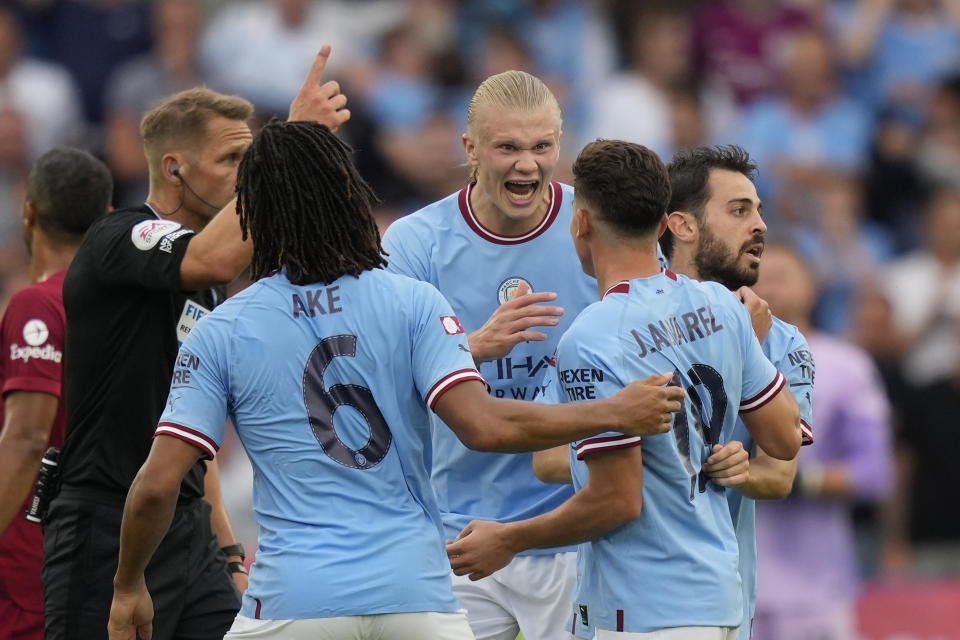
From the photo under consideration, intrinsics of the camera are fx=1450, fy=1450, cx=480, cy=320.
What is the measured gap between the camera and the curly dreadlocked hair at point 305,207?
451cm

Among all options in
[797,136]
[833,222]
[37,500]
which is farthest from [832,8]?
[37,500]

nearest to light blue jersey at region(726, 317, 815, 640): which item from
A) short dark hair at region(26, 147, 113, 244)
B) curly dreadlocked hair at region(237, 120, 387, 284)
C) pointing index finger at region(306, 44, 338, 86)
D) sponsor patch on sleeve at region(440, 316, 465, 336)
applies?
sponsor patch on sleeve at region(440, 316, 465, 336)

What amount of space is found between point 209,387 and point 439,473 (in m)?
1.84

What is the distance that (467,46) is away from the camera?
44.8 feet

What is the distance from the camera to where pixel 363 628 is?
425cm

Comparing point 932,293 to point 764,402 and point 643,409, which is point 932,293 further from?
point 643,409

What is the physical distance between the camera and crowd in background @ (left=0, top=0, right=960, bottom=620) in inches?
472

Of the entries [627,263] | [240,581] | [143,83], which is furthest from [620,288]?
[143,83]

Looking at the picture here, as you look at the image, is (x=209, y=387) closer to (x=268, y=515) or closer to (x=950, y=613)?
(x=268, y=515)

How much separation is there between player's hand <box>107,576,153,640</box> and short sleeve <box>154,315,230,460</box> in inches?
25.8

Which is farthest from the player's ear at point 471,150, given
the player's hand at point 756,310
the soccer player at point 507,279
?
the player's hand at point 756,310

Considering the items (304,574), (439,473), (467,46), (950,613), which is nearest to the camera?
(304,574)

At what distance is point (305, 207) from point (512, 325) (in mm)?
983

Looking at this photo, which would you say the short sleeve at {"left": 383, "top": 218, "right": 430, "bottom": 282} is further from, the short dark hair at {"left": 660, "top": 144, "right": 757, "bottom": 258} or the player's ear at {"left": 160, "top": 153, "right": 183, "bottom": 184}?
the short dark hair at {"left": 660, "top": 144, "right": 757, "bottom": 258}
